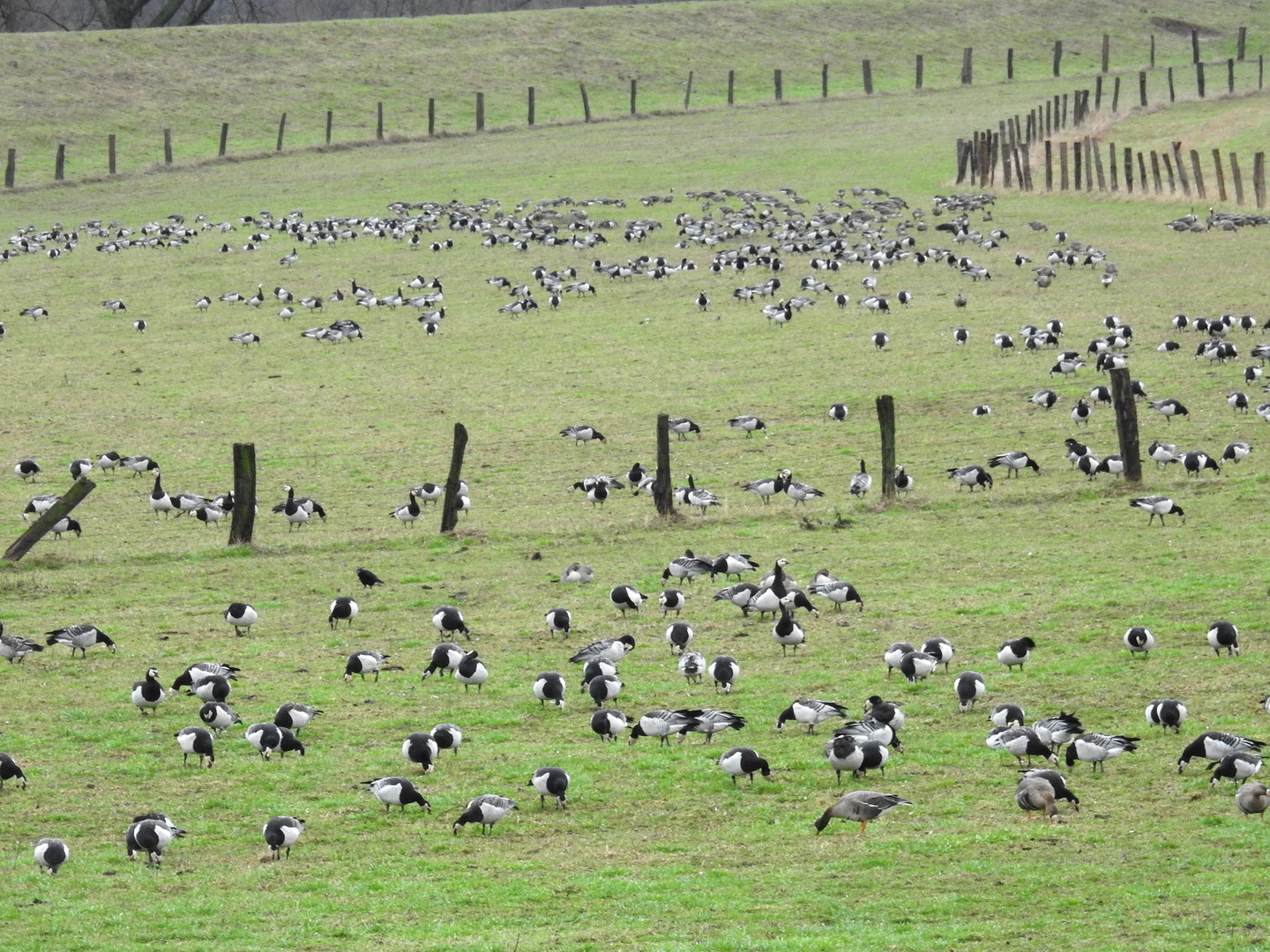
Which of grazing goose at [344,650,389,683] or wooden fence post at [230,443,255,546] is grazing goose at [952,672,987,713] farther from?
wooden fence post at [230,443,255,546]

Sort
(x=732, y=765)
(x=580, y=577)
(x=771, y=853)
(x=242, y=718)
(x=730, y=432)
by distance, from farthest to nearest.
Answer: (x=730, y=432) → (x=580, y=577) → (x=242, y=718) → (x=732, y=765) → (x=771, y=853)

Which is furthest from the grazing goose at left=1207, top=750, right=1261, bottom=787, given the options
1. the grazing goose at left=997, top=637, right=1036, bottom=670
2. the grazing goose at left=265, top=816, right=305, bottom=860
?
the grazing goose at left=265, top=816, right=305, bottom=860

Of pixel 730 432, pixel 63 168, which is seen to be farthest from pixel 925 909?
pixel 63 168

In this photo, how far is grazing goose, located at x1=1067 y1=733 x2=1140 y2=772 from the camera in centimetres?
1614

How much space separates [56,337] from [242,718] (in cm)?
3568

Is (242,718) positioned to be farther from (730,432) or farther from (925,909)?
(730,432)

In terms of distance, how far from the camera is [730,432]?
3666 centimetres

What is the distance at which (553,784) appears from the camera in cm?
1559

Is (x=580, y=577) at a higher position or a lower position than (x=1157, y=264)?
higher

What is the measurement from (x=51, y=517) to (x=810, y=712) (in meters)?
14.9

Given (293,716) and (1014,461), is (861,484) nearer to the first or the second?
(1014,461)

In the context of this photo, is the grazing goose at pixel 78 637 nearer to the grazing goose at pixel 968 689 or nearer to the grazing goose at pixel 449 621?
the grazing goose at pixel 449 621

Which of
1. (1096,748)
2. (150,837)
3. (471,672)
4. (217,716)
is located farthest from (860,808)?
(217,716)

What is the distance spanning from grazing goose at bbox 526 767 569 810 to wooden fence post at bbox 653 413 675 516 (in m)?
13.4
